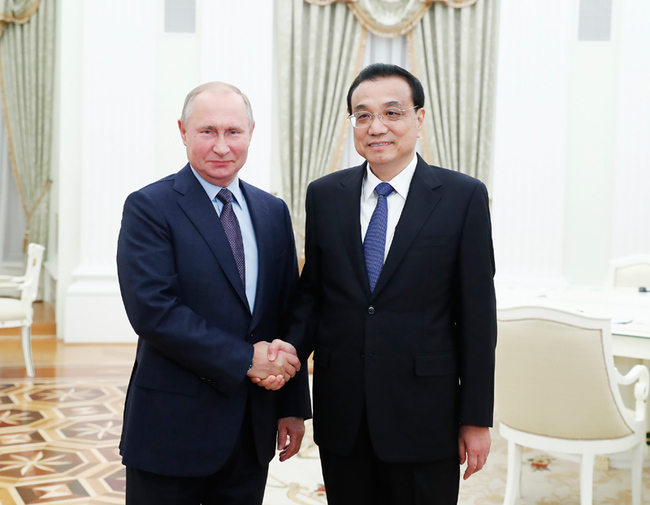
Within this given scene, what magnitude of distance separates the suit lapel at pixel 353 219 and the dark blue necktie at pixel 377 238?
0.08 ft

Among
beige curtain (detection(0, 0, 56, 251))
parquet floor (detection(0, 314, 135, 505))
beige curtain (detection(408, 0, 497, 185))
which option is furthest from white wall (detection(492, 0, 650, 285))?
beige curtain (detection(0, 0, 56, 251))

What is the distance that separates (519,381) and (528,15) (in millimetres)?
4997

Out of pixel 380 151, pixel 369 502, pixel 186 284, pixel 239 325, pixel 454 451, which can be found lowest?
pixel 369 502

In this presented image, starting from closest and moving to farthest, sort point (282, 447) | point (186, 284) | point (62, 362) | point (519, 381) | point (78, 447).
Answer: point (186, 284) → point (282, 447) → point (519, 381) → point (78, 447) → point (62, 362)

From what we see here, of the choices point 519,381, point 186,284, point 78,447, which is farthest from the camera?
point 78,447

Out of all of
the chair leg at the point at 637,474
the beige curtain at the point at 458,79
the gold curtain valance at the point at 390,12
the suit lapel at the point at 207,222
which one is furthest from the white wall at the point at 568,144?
the suit lapel at the point at 207,222

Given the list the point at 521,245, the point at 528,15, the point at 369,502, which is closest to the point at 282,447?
the point at 369,502

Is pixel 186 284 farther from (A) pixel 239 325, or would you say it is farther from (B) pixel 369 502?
(B) pixel 369 502

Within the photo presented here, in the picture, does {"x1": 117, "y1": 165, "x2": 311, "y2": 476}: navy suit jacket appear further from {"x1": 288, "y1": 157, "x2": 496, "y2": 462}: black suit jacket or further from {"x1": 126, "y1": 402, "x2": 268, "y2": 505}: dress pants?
{"x1": 288, "y1": 157, "x2": 496, "y2": 462}: black suit jacket

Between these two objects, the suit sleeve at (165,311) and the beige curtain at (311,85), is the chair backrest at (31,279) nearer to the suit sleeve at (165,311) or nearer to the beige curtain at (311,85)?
the beige curtain at (311,85)

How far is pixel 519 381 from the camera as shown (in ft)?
9.60

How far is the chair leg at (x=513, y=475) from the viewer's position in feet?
10.1

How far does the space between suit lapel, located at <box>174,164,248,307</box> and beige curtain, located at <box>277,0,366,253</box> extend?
5117mm

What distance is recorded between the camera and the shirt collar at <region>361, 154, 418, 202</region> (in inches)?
72.9
